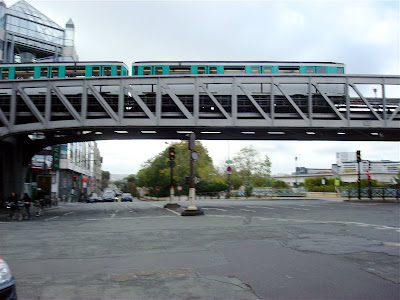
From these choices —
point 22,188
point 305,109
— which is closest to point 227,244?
point 305,109

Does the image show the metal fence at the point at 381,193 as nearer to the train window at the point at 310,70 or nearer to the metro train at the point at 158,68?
the metro train at the point at 158,68

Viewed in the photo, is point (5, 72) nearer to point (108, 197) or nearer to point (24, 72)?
point (24, 72)

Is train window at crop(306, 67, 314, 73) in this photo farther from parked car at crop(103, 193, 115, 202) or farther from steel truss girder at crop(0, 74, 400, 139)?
parked car at crop(103, 193, 115, 202)

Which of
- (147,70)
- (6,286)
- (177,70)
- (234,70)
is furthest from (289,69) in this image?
(6,286)

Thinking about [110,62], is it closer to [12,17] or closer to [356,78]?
[356,78]

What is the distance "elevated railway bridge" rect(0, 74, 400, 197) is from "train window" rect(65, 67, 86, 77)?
116 cm

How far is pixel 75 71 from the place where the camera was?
25.4 m

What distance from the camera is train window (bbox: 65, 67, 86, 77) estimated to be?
2517 cm

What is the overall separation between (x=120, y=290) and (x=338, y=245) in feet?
20.7

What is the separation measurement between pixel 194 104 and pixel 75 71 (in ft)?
33.1

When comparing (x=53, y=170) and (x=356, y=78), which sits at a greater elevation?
(x=356, y=78)

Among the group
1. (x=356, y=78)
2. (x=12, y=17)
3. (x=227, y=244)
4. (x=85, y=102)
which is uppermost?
(x=12, y=17)

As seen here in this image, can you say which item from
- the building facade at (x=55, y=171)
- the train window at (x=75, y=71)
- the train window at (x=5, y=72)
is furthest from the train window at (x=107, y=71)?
the building facade at (x=55, y=171)

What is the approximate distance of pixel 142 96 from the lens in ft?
83.2
